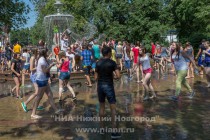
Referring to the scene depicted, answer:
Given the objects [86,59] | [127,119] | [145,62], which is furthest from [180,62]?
[86,59]

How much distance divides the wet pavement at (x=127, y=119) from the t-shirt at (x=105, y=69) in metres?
1.17

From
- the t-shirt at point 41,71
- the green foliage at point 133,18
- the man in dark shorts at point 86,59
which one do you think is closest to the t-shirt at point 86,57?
the man in dark shorts at point 86,59

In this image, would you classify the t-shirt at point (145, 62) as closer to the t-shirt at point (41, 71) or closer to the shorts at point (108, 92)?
the t-shirt at point (41, 71)

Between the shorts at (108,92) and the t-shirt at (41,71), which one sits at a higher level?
the t-shirt at (41,71)

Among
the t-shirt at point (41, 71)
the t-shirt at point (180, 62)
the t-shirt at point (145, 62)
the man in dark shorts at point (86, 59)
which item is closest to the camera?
the t-shirt at point (41, 71)

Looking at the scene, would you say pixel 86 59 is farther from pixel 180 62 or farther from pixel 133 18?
pixel 133 18

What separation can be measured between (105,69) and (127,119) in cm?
189

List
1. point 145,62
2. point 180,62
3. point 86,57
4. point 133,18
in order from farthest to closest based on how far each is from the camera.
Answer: point 133,18 → point 86,57 → point 145,62 → point 180,62

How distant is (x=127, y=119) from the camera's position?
7879 mm

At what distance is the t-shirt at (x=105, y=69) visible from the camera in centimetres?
659

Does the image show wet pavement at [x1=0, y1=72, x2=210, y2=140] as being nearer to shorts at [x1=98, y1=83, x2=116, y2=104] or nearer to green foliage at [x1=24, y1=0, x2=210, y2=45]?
shorts at [x1=98, y1=83, x2=116, y2=104]

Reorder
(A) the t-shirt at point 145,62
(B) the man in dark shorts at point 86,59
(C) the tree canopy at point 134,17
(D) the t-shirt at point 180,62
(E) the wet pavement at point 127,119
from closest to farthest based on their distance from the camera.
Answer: (E) the wet pavement at point 127,119
(D) the t-shirt at point 180,62
(A) the t-shirt at point 145,62
(B) the man in dark shorts at point 86,59
(C) the tree canopy at point 134,17

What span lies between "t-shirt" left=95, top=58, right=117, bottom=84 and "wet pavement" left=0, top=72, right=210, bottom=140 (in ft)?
3.84

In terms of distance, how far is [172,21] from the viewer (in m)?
41.2
